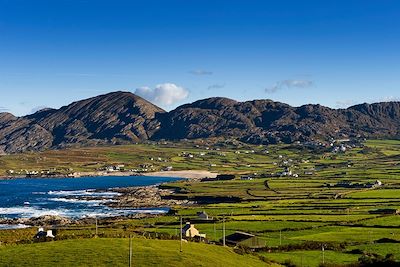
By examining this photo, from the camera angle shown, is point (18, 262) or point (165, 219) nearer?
point (18, 262)

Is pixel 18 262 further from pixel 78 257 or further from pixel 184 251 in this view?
A: pixel 184 251

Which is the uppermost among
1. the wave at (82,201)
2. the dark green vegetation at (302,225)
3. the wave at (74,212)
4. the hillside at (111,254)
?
the hillside at (111,254)

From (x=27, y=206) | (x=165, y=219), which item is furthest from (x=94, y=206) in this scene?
(x=165, y=219)

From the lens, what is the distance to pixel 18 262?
49.5 metres

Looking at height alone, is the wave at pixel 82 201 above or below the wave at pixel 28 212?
above

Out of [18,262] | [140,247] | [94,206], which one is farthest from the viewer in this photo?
[94,206]

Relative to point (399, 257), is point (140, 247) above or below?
above

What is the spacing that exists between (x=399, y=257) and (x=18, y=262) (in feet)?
172

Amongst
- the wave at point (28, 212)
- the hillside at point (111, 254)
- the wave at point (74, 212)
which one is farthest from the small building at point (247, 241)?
the wave at point (28, 212)

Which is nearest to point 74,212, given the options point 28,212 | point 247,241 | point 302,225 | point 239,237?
point 28,212

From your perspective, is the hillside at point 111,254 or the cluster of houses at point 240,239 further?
the cluster of houses at point 240,239

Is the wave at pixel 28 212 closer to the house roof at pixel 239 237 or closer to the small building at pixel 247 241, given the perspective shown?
the house roof at pixel 239 237

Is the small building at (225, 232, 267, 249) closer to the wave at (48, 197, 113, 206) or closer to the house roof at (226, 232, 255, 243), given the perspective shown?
the house roof at (226, 232, 255, 243)

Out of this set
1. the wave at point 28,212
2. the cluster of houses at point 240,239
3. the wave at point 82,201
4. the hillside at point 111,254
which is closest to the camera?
the hillside at point 111,254
